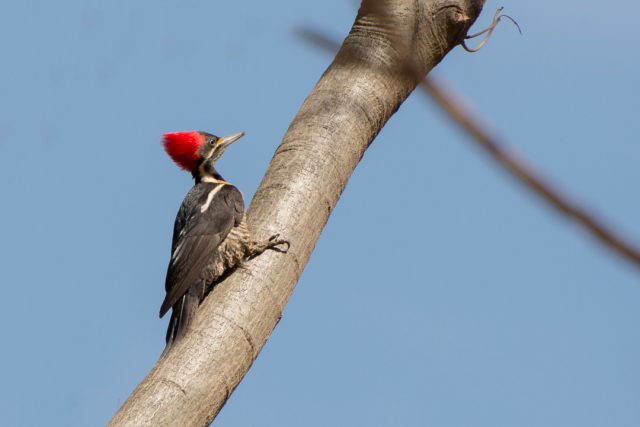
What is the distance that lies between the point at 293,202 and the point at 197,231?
1.57 meters

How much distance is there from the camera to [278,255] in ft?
13.0

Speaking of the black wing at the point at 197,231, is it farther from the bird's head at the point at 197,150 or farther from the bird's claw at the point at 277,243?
the bird's claw at the point at 277,243

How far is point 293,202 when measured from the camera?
4.07 m

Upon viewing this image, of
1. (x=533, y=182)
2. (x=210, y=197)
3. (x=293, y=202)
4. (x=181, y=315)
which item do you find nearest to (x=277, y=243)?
(x=293, y=202)

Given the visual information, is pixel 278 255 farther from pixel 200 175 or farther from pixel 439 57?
pixel 200 175

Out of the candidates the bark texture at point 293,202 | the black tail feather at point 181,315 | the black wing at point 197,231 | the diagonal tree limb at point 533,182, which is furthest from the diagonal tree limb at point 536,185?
the black wing at point 197,231

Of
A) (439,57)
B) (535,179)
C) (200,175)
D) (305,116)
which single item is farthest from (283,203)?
(535,179)

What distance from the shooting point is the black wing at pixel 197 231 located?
4.87 meters

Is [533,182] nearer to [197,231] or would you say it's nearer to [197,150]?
[197,231]

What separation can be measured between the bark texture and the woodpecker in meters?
0.15

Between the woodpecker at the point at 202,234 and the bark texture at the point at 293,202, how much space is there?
0.50ft

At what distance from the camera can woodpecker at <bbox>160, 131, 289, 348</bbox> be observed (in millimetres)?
4402

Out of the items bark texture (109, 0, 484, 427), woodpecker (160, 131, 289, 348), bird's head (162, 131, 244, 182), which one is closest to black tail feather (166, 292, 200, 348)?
woodpecker (160, 131, 289, 348)

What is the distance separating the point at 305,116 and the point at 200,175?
99.4 inches
